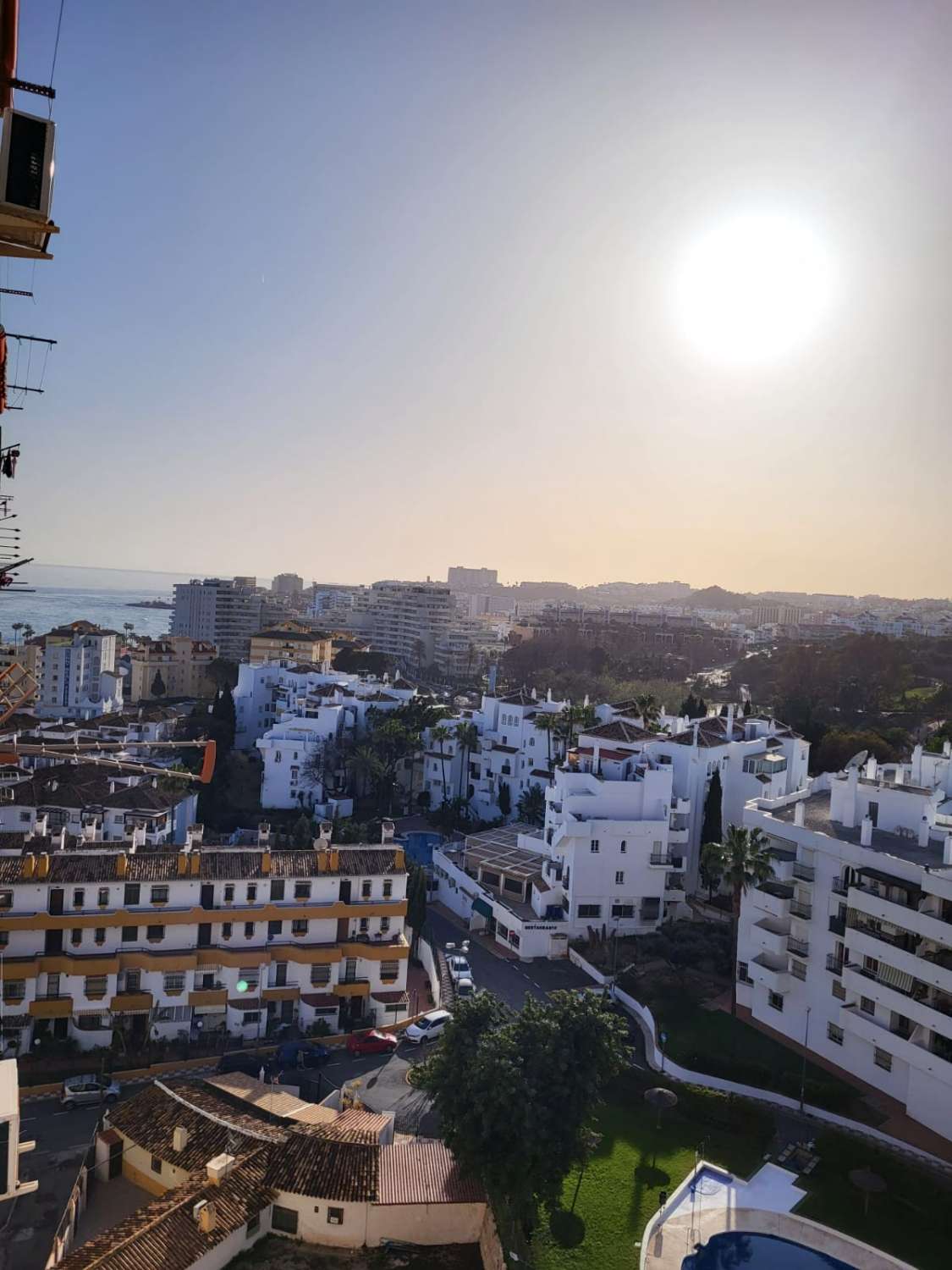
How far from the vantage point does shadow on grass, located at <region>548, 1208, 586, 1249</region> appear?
60.0 ft

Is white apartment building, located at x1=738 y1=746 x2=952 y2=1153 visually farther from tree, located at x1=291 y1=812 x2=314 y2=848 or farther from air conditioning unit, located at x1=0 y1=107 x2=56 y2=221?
air conditioning unit, located at x1=0 y1=107 x2=56 y2=221

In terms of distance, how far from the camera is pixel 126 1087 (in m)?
24.4

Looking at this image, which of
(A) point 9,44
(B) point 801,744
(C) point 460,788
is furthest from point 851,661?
(A) point 9,44

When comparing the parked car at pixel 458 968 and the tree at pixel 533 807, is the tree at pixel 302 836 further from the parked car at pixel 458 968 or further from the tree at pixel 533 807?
the tree at pixel 533 807

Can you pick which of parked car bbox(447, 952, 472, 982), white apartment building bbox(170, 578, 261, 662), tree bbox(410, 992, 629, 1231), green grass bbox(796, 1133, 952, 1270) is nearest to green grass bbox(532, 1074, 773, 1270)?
tree bbox(410, 992, 629, 1231)

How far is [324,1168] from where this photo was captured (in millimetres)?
19109

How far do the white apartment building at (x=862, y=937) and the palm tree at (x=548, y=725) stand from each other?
19.8 m

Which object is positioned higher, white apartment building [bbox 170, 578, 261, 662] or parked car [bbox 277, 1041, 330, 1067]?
white apartment building [bbox 170, 578, 261, 662]

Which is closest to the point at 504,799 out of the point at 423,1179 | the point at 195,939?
the point at 195,939

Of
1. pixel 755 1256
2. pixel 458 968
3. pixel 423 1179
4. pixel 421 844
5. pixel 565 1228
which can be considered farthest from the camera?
pixel 421 844

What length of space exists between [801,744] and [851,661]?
35716 millimetres

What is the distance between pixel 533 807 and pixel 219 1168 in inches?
1259

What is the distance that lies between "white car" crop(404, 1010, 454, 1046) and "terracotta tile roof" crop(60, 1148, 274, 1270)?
8460mm

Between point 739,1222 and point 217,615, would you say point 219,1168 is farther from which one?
point 217,615
